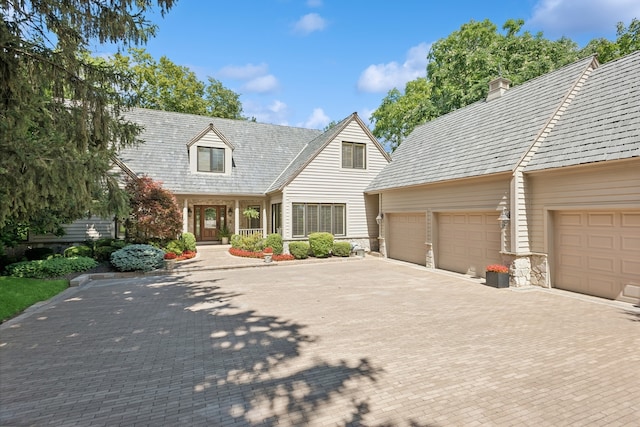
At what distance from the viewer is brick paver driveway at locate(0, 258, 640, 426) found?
3.70m

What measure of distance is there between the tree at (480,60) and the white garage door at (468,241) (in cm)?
1457

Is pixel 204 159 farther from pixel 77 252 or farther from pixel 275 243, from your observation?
pixel 77 252

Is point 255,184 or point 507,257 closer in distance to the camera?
point 507,257

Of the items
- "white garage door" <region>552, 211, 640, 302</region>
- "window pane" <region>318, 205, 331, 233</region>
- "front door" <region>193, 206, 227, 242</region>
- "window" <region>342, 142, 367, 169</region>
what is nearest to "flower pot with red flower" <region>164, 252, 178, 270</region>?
"front door" <region>193, 206, 227, 242</region>

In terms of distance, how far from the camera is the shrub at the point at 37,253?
13.9 metres

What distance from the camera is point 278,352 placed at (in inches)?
211

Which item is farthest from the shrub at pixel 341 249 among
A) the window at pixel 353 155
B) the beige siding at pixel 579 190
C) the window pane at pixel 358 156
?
the beige siding at pixel 579 190

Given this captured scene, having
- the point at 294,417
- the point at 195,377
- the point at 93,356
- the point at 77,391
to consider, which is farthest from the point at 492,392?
the point at 93,356

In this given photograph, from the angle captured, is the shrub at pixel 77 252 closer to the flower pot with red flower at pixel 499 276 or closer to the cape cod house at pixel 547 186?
the cape cod house at pixel 547 186

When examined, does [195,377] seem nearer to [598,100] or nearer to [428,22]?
[598,100]

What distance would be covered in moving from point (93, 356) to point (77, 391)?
1.24 meters

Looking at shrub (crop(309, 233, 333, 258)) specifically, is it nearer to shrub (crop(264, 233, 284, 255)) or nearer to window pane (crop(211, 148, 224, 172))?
shrub (crop(264, 233, 284, 255))

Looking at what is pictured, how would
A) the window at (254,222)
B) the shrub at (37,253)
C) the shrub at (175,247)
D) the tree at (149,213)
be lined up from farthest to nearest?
the window at (254,222), the shrub at (175,247), the tree at (149,213), the shrub at (37,253)

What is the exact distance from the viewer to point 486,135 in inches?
509
